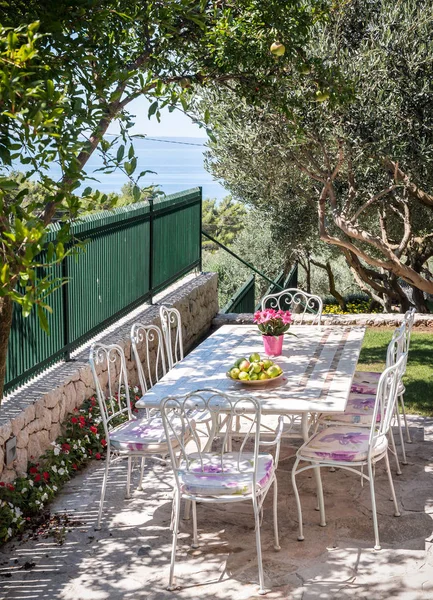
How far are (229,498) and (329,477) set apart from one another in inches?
68.6

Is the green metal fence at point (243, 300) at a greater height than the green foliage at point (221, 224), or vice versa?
the green metal fence at point (243, 300)

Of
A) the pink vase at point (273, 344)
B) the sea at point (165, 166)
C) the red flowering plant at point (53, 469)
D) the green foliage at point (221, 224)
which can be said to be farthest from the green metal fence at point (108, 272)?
the green foliage at point (221, 224)

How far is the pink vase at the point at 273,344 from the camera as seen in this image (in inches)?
232

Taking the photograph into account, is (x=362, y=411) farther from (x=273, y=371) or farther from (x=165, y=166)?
(x=165, y=166)

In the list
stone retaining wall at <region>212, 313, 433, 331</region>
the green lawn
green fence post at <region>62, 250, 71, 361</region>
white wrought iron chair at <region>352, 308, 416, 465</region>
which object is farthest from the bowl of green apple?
stone retaining wall at <region>212, 313, 433, 331</region>

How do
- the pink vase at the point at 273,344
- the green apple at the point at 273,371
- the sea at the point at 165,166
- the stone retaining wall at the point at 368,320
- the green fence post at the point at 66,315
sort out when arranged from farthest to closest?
the stone retaining wall at the point at 368,320 < the green fence post at the point at 66,315 < the sea at the point at 165,166 < the pink vase at the point at 273,344 < the green apple at the point at 273,371

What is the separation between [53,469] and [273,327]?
6.23 feet

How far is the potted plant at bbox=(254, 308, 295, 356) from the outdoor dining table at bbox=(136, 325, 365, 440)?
96mm

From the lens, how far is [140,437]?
16.8ft

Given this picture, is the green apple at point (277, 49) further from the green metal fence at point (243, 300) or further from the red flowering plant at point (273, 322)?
the green metal fence at point (243, 300)

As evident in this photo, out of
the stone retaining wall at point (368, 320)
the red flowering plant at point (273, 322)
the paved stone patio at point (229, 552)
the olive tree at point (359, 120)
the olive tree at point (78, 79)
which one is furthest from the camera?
the stone retaining wall at point (368, 320)

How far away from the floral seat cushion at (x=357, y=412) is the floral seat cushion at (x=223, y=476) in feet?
3.49

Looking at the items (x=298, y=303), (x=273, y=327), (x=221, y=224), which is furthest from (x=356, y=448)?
(x=221, y=224)

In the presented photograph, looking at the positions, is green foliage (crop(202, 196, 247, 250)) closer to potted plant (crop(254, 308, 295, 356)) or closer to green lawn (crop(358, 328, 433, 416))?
green lawn (crop(358, 328, 433, 416))
